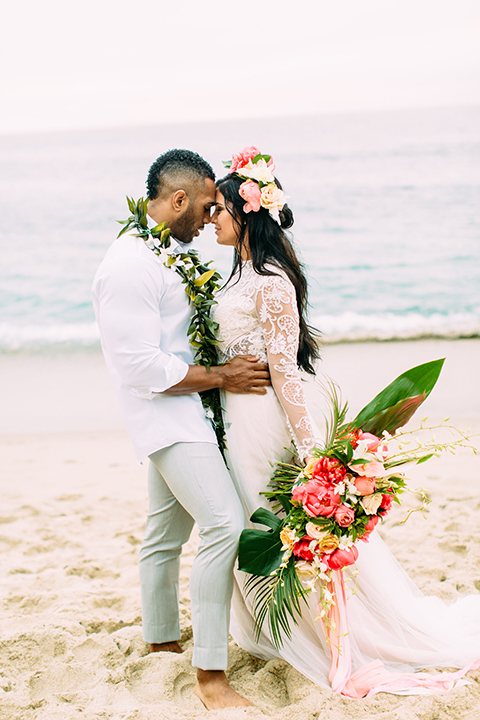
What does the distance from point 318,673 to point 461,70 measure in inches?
1098

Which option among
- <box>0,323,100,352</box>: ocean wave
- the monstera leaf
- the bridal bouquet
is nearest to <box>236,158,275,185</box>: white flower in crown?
the bridal bouquet

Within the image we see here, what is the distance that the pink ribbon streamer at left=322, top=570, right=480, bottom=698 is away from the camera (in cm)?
256

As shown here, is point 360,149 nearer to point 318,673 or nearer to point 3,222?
point 3,222

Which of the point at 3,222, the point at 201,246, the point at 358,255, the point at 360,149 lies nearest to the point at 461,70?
the point at 360,149

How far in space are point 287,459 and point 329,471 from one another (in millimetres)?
393

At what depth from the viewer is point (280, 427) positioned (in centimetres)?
279

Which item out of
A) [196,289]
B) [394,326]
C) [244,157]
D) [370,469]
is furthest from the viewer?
[394,326]

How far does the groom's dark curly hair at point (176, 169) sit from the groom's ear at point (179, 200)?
6 cm

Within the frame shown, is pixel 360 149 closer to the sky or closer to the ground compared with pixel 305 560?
closer to the sky

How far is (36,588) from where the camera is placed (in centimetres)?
379

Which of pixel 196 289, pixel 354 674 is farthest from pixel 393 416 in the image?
pixel 354 674

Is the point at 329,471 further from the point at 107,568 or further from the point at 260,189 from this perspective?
the point at 107,568

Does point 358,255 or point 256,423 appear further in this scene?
point 358,255

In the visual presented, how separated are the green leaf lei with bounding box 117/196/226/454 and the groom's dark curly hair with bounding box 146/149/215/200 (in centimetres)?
14
